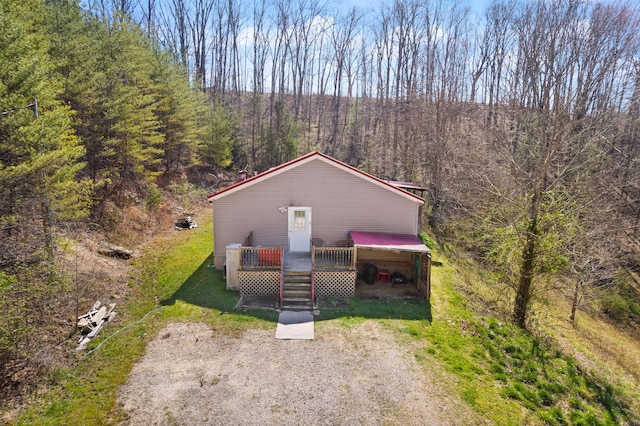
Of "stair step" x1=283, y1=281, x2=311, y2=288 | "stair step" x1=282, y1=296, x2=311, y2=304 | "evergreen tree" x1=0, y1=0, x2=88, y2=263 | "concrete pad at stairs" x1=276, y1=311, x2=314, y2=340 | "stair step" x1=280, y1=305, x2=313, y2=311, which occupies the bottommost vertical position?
"concrete pad at stairs" x1=276, y1=311, x2=314, y2=340

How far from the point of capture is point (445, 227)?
2573cm

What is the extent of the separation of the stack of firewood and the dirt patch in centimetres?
184

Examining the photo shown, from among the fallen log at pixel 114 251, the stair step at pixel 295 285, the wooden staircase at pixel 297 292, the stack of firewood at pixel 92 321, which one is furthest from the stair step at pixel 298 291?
the fallen log at pixel 114 251

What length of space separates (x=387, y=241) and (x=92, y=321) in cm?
1068

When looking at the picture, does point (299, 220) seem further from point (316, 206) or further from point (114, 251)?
point (114, 251)

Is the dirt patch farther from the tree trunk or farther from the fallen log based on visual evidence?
the fallen log

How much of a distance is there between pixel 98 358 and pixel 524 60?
22499mm

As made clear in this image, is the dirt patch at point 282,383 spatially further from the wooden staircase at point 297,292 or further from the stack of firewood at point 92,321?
the stack of firewood at point 92,321

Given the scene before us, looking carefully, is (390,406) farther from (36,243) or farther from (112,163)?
(112,163)

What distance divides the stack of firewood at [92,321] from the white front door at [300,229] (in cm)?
732

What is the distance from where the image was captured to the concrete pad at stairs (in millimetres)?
11117

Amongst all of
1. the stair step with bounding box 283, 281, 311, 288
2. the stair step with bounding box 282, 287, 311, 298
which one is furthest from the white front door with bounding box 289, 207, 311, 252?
the stair step with bounding box 282, 287, 311, 298

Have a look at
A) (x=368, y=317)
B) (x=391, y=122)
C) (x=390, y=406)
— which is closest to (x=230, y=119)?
(x=391, y=122)

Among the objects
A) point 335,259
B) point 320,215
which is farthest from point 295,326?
point 320,215
